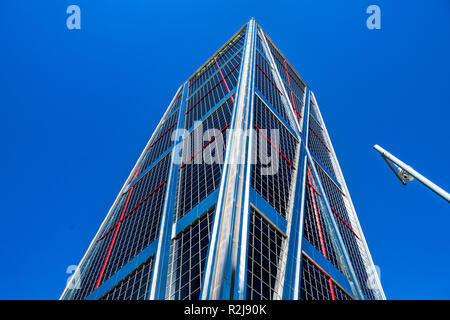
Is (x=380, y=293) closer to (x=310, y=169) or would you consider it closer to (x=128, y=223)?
(x=310, y=169)

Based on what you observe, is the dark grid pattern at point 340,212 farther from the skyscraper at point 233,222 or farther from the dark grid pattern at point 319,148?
the dark grid pattern at point 319,148

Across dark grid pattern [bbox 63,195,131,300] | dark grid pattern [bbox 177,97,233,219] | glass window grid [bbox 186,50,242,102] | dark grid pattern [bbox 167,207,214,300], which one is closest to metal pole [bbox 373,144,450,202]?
dark grid pattern [bbox 177,97,233,219]

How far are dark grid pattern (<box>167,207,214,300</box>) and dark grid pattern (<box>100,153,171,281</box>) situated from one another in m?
4.51

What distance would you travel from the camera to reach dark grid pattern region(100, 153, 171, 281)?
89.0ft

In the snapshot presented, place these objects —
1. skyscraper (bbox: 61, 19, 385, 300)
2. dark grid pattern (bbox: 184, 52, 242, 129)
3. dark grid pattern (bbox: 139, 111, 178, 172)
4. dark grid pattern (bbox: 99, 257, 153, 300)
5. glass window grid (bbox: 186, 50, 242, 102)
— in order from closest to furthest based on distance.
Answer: skyscraper (bbox: 61, 19, 385, 300)
dark grid pattern (bbox: 99, 257, 153, 300)
dark grid pattern (bbox: 184, 52, 242, 129)
dark grid pattern (bbox: 139, 111, 178, 172)
glass window grid (bbox: 186, 50, 242, 102)

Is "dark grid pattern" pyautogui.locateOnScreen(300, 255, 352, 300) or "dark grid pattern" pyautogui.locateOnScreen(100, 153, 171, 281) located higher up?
"dark grid pattern" pyautogui.locateOnScreen(100, 153, 171, 281)

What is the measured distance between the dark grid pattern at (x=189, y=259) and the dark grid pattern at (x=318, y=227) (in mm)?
8079

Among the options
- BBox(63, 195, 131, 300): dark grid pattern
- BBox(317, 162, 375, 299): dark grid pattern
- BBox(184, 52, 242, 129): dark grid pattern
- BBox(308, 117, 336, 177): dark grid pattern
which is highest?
BBox(184, 52, 242, 129): dark grid pattern

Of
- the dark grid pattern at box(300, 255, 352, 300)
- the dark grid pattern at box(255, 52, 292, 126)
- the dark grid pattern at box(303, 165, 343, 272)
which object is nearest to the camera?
the dark grid pattern at box(300, 255, 352, 300)

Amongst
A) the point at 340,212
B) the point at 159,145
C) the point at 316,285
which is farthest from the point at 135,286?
the point at 159,145

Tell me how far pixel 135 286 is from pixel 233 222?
9.02 metres

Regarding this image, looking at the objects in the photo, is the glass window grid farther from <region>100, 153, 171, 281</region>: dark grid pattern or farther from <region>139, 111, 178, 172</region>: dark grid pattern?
<region>100, 153, 171, 281</region>: dark grid pattern

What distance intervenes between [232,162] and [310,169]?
16.2 m

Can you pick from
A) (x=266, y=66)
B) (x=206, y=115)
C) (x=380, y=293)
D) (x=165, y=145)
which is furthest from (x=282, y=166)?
(x=266, y=66)
